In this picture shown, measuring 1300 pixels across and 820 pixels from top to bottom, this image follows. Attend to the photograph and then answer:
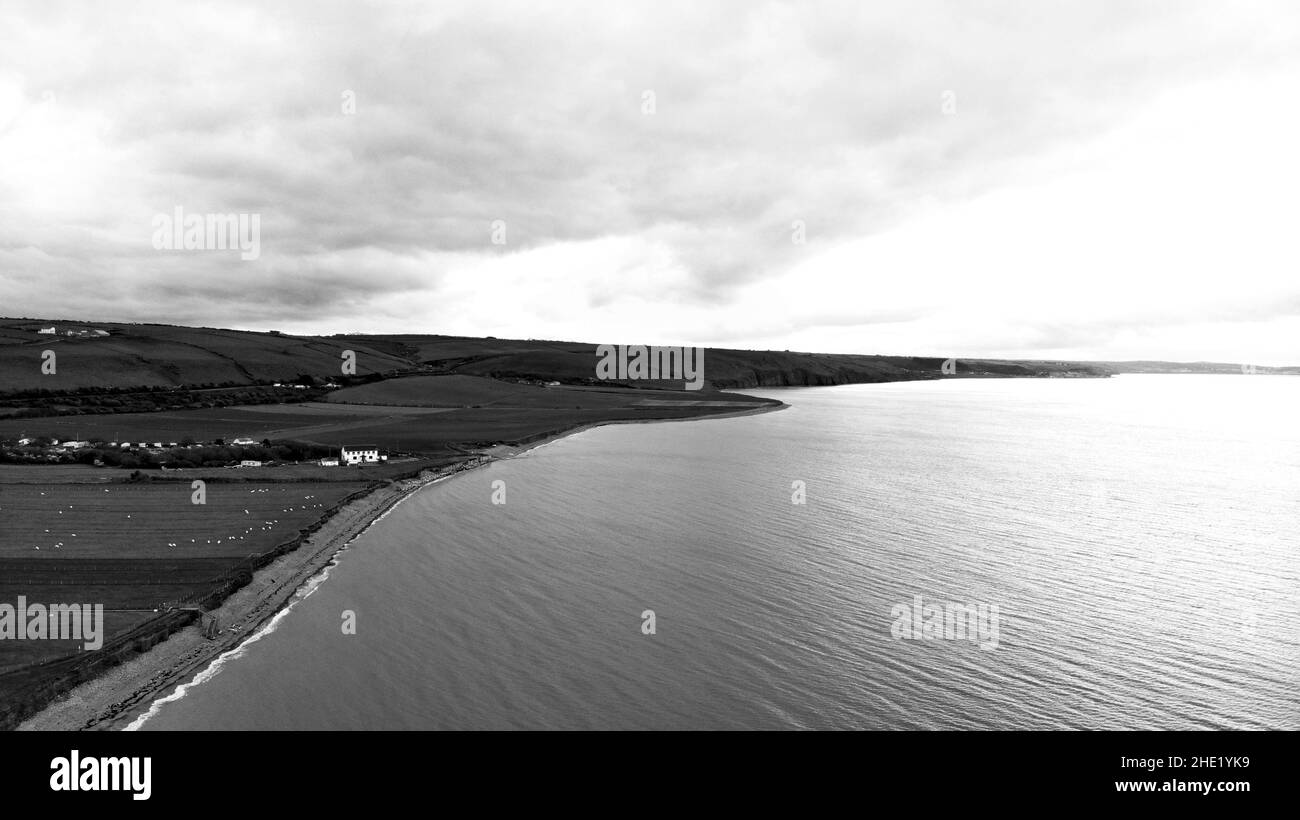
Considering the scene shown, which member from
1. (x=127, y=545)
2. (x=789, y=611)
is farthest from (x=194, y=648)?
(x=789, y=611)

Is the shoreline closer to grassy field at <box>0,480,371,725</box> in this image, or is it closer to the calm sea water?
grassy field at <box>0,480,371,725</box>

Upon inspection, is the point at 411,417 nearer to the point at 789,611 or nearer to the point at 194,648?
the point at 194,648

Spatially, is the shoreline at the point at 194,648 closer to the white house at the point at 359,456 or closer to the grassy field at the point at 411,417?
the white house at the point at 359,456

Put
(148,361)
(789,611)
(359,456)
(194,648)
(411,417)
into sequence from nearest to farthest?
(194,648) < (789,611) < (359,456) < (411,417) < (148,361)

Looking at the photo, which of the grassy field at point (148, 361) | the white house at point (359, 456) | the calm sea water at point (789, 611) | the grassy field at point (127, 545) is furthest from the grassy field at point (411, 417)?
the calm sea water at point (789, 611)

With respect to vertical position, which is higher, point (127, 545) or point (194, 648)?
point (127, 545)
